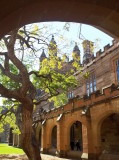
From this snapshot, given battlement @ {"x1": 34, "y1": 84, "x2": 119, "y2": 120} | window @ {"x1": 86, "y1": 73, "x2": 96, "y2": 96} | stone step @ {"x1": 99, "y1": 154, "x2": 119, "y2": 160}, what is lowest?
stone step @ {"x1": 99, "y1": 154, "x2": 119, "y2": 160}

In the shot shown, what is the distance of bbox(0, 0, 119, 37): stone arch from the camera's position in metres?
2.05

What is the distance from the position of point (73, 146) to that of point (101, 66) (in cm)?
1049

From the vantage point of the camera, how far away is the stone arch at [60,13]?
205 centimetres

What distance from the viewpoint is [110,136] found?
53.9 feet

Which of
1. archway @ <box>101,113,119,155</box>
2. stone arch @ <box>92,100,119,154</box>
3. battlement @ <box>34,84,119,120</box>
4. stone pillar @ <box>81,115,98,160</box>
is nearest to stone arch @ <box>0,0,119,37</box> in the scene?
battlement @ <box>34,84,119,120</box>

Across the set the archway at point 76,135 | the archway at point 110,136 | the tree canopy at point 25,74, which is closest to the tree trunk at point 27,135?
the tree canopy at point 25,74

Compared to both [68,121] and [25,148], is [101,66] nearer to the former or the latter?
[68,121]

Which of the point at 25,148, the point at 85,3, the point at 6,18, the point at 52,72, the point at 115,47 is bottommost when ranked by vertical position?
the point at 25,148

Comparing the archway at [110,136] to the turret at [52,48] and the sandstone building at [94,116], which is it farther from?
the turret at [52,48]

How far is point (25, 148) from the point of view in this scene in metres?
8.73

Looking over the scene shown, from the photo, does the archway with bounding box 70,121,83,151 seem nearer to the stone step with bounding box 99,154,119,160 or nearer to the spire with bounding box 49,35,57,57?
the stone step with bounding box 99,154,119,160

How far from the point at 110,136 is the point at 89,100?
3770 millimetres

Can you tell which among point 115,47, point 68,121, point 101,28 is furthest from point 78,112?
point 101,28

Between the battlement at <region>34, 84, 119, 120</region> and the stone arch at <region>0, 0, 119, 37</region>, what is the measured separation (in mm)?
11922
